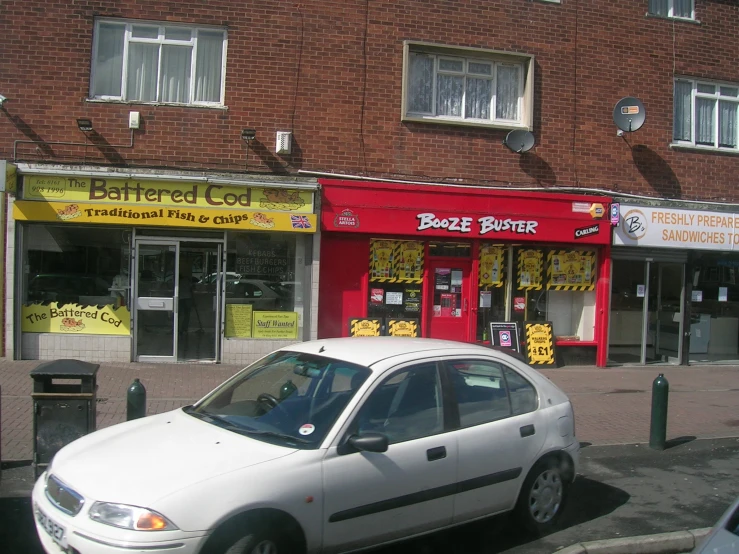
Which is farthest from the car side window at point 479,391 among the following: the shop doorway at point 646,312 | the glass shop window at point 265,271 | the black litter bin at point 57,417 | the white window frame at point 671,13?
the white window frame at point 671,13

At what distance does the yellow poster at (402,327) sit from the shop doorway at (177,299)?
122 inches

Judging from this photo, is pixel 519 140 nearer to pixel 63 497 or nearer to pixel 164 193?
pixel 164 193

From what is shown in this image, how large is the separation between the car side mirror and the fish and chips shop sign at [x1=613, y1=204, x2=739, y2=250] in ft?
34.1

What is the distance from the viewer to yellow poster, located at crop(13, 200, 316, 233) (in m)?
11.2

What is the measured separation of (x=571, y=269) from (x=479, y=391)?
30.0ft

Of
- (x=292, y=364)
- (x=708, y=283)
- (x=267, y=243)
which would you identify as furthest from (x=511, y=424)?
(x=708, y=283)

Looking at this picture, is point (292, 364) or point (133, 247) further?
point (133, 247)

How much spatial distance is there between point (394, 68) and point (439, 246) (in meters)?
3.39

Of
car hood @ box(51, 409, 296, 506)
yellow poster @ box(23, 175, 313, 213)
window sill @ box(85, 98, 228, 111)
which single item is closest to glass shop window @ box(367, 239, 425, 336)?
yellow poster @ box(23, 175, 313, 213)

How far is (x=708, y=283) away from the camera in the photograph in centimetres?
1445

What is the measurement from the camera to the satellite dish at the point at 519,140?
501 inches

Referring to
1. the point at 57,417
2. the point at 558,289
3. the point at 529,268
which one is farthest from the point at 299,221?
the point at 57,417

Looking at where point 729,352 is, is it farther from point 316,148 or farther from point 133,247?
point 133,247

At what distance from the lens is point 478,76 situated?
42.7ft
